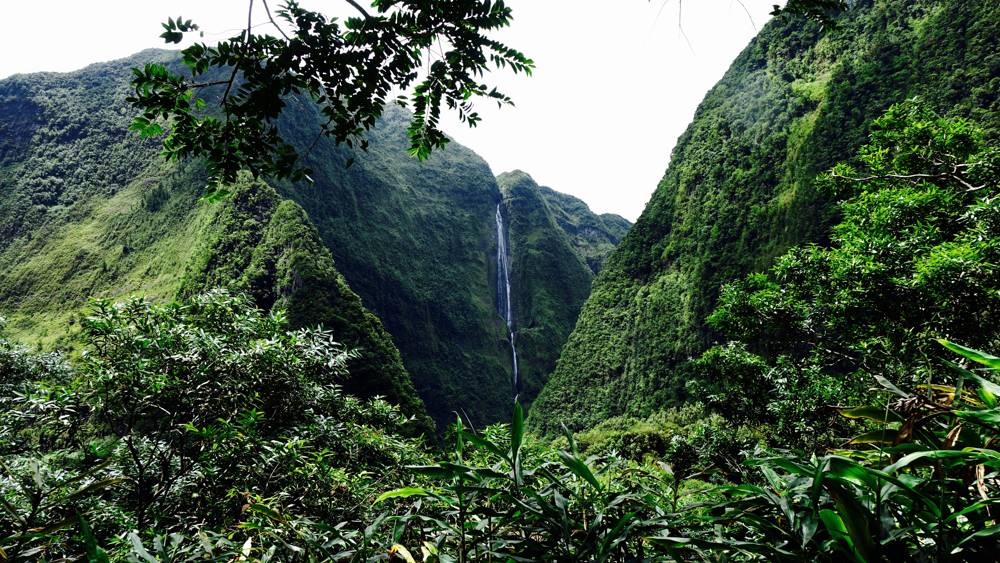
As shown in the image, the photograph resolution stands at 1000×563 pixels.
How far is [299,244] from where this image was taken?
3466 cm

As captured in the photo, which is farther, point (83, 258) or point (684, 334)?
point (83, 258)

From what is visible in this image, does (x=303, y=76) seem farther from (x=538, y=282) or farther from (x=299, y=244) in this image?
(x=538, y=282)

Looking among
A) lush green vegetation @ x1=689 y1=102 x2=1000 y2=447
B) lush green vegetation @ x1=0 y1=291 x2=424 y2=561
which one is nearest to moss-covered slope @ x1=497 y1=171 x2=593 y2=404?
lush green vegetation @ x1=689 y1=102 x2=1000 y2=447

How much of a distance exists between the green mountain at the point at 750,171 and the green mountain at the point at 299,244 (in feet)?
58.6

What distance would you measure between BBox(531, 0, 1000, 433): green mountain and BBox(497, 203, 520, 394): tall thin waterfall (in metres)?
21.9

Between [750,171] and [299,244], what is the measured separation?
1488 inches

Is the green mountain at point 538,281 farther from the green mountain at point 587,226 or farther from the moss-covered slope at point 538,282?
the green mountain at point 587,226

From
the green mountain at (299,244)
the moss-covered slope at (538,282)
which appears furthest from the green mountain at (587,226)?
the green mountain at (299,244)

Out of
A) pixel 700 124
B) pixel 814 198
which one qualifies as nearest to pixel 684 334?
pixel 814 198

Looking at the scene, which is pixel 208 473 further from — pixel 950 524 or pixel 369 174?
pixel 369 174

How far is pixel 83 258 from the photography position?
41031 mm

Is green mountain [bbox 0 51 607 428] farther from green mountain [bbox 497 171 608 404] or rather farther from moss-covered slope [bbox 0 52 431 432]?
green mountain [bbox 497 171 608 404]

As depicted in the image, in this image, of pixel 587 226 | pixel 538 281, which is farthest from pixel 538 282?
pixel 587 226

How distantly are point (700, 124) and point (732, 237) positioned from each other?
16.6m
